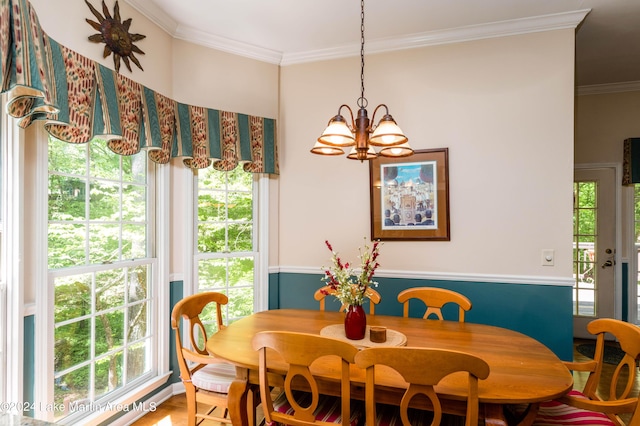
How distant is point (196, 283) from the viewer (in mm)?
2967

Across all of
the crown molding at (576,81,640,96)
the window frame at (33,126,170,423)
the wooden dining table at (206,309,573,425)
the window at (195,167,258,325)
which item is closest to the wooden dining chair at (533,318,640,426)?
the wooden dining table at (206,309,573,425)

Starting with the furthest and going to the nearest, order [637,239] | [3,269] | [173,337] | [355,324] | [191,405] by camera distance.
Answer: [637,239]
[173,337]
[191,405]
[355,324]
[3,269]

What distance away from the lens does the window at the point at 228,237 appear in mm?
3027

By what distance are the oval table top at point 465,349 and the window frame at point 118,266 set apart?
0.88m

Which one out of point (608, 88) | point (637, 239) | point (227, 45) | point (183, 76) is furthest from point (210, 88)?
point (637, 239)

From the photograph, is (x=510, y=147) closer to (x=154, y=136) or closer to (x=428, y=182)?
(x=428, y=182)

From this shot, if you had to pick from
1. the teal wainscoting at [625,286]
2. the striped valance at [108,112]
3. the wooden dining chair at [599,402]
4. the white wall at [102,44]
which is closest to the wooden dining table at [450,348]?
the wooden dining chair at [599,402]

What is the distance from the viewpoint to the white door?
4.00 metres

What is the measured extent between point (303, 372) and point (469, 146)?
221 centimetres

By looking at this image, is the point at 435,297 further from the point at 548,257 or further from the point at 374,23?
the point at 374,23

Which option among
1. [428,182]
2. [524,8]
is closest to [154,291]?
[428,182]

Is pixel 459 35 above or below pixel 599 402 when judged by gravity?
above

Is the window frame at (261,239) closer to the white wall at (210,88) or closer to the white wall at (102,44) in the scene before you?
the white wall at (210,88)

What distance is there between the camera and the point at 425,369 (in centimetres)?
128
